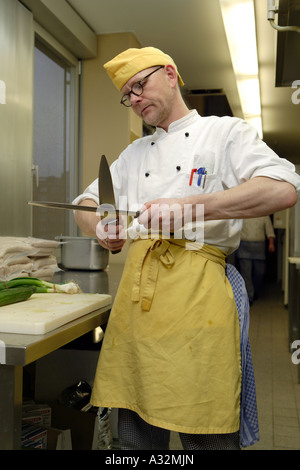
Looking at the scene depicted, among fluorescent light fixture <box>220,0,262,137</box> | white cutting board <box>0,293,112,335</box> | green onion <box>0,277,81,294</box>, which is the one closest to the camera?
white cutting board <box>0,293,112,335</box>

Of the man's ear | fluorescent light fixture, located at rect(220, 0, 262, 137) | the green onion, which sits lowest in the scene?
the green onion

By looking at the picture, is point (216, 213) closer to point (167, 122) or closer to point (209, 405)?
point (167, 122)

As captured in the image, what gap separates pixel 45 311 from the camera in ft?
4.08

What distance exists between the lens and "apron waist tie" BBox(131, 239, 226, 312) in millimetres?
1312

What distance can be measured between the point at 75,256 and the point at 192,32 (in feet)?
7.60

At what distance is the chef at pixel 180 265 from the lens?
123 cm

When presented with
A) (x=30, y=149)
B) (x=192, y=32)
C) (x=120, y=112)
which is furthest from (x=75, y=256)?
(x=192, y=32)

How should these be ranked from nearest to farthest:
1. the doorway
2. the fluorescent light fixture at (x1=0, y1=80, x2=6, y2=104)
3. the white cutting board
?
1. the white cutting board
2. the fluorescent light fixture at (x1=0, y1=80, x2=6, y2=104)
3. the doorway

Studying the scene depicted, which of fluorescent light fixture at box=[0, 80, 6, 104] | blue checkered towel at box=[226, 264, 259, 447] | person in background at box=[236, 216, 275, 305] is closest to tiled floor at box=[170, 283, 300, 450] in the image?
person in background at box=[236, 216, 275, 305]

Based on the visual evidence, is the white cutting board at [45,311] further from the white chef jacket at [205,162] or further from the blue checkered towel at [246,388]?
the blue checkered towel at [246,388]

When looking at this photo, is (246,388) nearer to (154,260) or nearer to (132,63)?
(154,260)

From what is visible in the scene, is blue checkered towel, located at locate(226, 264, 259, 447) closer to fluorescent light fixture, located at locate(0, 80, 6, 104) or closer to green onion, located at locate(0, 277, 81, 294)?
green onion, located at locate(0, 277, 81, 294)

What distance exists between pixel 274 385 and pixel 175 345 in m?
2.54

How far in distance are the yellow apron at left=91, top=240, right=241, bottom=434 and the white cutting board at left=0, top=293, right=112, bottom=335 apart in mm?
125
